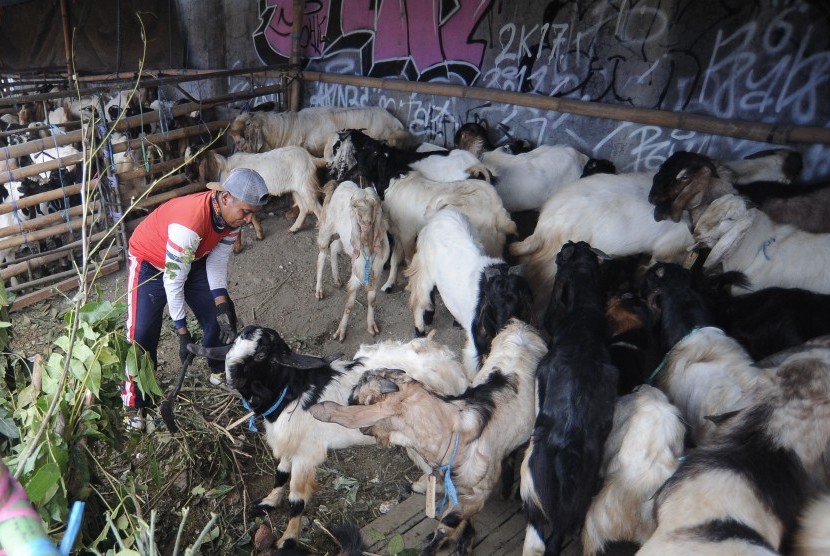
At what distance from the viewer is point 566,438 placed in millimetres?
2562

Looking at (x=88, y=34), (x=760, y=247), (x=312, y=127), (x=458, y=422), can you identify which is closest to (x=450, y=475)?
(x=458, y=422)

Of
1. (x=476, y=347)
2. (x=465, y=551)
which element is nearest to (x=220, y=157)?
(x=476, y=347)

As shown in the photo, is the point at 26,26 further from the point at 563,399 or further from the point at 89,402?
the point at 563,399

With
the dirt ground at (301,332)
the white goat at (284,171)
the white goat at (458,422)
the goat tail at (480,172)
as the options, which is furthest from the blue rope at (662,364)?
the white goat at (284,171)

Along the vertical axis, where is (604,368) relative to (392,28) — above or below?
below

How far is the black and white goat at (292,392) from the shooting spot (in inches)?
123

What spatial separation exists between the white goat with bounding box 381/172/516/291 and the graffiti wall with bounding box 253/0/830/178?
2.05m

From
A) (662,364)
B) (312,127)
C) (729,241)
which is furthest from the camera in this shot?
(312,127)

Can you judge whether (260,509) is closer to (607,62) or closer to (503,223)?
(503,223)

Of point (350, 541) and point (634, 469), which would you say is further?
point (634, 469)

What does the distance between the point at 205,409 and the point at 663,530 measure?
3.23m

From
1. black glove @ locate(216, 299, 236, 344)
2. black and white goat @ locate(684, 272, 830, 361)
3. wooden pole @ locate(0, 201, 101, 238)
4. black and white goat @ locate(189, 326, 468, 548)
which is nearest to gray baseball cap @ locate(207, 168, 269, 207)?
black and white goat @ locate(189, 326, 468, 548)

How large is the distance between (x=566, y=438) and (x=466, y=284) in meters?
1.78

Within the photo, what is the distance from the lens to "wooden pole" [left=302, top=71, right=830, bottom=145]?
16.5ft
